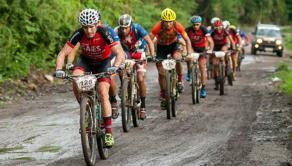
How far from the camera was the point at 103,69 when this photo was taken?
371 inches

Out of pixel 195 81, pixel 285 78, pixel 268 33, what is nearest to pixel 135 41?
pixel 195 81

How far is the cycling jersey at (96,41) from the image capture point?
8875 millimetres

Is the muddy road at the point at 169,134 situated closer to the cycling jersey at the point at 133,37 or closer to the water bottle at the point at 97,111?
the water bottle at the point at 97,111

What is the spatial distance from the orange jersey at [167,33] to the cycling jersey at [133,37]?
159 cm

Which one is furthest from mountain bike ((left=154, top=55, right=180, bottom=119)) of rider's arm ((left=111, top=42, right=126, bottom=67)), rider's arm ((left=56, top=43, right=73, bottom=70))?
rider's arm ((left=56, top=43, right=73, bottom=70))

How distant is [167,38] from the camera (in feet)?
46.5

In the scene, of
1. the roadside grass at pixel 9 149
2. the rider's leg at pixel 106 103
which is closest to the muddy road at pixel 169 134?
the roadside grass at pixel 9 149

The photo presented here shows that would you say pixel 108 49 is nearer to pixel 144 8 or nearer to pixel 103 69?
pixel 103 69

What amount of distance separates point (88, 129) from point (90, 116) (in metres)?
0.17

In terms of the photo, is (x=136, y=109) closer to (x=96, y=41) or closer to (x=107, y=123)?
(x=107, y=123)

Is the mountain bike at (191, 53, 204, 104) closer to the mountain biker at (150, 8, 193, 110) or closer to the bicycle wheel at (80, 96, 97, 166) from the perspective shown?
the mountain biker at (150, 8, 193, 110)

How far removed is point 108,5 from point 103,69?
54.6 feet

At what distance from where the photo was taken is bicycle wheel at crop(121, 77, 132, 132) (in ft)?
→ 35.9

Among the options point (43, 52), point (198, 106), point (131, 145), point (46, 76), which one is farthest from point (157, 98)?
point (131, 145)
